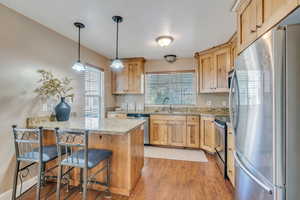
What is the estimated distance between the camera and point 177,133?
392cm

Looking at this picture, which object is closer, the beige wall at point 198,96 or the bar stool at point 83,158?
the bar stool at point 83,158

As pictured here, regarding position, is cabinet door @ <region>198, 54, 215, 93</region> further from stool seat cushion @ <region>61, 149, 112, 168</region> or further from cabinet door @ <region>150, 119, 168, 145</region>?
stool seat cushion @ <region>61, 149, 112, 168</region>

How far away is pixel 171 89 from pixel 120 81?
1531 mm

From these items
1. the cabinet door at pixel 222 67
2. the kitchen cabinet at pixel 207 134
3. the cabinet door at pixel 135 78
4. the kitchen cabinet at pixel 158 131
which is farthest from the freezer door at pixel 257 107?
the cabinet door at pixel 135 78

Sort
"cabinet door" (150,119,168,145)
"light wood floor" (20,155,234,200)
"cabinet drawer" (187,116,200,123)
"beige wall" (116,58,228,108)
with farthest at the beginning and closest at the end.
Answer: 1. "beige wall" (116,58,228,108)
2. "cabinet door" (150,119,168,145)
3. "cabinet drawer" (187,116,200,123)
4. "light wood floor" (20,155,234,200)

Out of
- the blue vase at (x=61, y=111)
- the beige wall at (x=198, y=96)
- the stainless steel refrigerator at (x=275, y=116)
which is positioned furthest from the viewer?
the beige wall at (x=198, y=96)

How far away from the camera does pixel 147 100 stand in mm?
4703

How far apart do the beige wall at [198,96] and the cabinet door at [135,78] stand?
29cm

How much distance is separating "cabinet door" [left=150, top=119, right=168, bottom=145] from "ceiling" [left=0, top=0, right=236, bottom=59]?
1.95 metres

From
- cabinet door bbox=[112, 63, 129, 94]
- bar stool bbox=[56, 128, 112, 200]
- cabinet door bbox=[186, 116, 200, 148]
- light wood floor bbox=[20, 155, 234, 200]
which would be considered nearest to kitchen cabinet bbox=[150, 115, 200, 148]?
cabinet door bbox=[186, 116, 200, 148]

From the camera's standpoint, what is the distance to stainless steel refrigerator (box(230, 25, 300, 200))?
35.5 inches

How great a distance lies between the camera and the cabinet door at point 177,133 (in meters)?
3.89

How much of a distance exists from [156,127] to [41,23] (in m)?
3.13

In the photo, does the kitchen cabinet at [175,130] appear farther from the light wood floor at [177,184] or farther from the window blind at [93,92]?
the window blind at [93,92]
